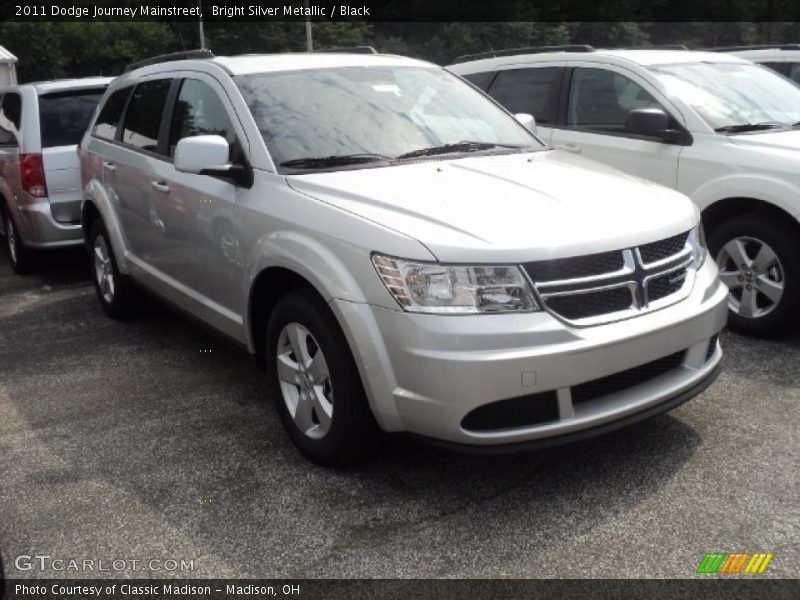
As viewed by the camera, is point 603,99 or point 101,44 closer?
point 603,99

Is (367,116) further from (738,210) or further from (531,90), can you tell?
(531,90)

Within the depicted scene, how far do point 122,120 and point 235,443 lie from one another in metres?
2.75

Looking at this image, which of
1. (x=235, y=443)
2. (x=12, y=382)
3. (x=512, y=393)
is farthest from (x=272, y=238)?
(x=12, y=382)

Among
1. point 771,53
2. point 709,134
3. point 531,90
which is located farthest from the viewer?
point 771,53

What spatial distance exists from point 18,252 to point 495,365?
610 cm

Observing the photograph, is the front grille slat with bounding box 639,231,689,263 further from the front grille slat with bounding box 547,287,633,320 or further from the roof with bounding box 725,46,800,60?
the roof with bounding box 725,46,800,60

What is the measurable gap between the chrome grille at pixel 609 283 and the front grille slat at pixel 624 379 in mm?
230

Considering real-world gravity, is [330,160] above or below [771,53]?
below

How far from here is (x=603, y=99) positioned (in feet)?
20.2

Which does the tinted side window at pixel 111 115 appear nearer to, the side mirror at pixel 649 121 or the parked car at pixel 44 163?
the parked car at pixel 44 163

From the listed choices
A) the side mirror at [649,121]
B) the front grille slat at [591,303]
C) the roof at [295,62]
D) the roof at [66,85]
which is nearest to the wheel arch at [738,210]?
the side mirror at [649,121]

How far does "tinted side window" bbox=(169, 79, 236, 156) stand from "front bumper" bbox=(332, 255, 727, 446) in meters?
1.50

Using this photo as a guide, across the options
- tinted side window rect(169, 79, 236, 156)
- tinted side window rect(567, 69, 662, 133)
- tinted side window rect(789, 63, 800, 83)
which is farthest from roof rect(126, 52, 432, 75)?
tinted side window rect(789, 63, 800, 83)

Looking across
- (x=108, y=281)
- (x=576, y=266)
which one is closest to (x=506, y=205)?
(x=576, y=266)
